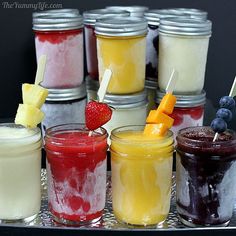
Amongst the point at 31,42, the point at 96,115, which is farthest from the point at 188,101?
the point at 31,42

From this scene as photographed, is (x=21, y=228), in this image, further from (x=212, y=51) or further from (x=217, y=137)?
(x=212, y=51)

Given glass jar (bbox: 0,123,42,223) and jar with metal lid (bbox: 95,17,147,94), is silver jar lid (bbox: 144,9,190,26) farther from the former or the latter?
glass jar (bbox: 0,123,42,223)

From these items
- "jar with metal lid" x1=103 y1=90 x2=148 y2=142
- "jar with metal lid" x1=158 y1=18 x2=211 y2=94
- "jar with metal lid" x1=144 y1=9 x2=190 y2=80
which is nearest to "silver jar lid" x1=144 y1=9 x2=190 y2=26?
"jar with metal lid" x1=144 y1=9 x2=190 y2=80

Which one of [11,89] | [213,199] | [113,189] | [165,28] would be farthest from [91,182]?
[11,89]

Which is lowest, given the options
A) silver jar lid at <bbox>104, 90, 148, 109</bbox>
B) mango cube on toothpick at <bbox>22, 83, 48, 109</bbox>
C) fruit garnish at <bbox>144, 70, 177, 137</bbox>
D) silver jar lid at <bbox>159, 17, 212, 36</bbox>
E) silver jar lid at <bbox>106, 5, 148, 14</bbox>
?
silver jar lid at <bbox>104, 90, 148, 109</bbox>

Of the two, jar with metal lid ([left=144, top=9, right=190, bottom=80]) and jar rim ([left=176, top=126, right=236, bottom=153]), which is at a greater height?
jar with metal lid ([left=144, top=9, right=190, bottom=80])

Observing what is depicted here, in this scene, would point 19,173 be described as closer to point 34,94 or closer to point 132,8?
point 34,94
